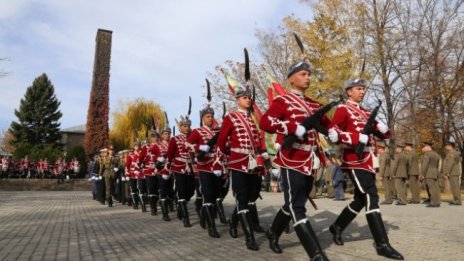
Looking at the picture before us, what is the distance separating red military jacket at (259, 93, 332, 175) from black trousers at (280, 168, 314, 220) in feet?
0.23

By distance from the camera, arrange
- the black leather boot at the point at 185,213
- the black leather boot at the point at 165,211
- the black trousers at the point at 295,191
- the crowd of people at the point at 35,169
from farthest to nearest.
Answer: the crowd of people at the point at 35,169 < the black leather boot at the point at 165,211 < the black leather boot at the point at 185,213 < the black trousers at the point at 295,191

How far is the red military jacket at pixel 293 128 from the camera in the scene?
5461 mm

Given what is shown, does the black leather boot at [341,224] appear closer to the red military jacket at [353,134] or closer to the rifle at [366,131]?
the red military jacket at [353,134]

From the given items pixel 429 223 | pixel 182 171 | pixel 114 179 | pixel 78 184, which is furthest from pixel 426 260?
pixel 78 184

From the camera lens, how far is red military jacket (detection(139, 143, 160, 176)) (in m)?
11.1

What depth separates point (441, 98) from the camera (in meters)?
24.5

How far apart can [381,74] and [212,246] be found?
64.4ft

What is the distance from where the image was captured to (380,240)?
560cm

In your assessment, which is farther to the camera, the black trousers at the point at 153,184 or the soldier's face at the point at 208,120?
the black trousers at the point at 153,184

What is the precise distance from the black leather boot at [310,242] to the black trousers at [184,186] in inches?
181

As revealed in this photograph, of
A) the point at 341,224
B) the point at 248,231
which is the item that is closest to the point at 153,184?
the point at 248,231

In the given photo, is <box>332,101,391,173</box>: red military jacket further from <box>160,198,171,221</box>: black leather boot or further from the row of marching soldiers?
<box>160,198,171,221</box>: black leather boot

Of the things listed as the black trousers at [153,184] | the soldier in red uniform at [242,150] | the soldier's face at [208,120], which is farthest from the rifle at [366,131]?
the black trousers at [153,184]

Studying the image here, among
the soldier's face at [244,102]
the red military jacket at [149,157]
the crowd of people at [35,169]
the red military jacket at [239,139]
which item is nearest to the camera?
the red military jacket at [239,139]
